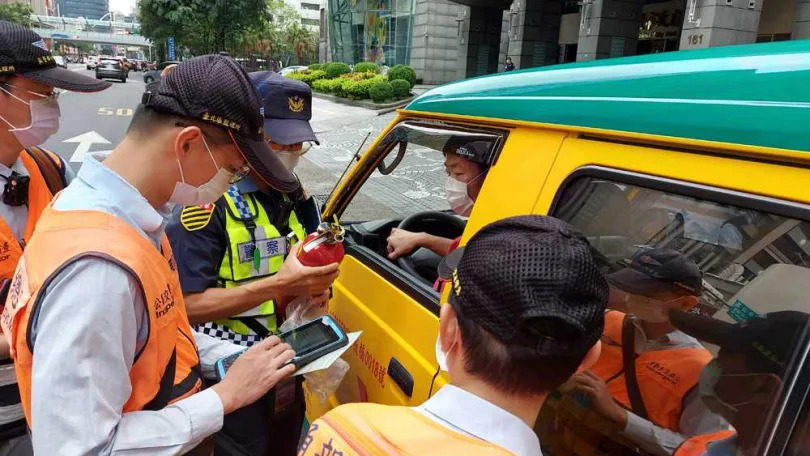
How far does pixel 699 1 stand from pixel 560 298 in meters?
16.2

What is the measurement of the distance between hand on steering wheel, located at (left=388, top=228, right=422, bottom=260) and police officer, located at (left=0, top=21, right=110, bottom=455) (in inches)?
57.9

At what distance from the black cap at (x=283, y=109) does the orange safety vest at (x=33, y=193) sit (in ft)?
3.06

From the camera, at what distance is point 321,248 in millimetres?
1795

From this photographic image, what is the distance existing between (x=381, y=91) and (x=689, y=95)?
19.9m

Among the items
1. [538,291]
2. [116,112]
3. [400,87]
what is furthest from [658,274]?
[400,87]

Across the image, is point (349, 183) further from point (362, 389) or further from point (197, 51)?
point (197, 51)

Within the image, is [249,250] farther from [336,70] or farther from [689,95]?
[336,70]

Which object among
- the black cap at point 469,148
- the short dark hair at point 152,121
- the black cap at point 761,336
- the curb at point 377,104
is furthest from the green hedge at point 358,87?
the black cap at point 761,336

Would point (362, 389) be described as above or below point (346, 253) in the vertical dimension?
below

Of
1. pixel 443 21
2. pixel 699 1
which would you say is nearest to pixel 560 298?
pixel 699 1

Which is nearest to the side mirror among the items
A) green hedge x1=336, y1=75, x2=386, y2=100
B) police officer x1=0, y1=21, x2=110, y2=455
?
police officer x1=0, y1=21, x2=110, y2=455

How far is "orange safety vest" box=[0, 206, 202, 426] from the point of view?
3.44 feet

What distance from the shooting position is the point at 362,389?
2.07 metres

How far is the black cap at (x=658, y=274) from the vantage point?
123 centimetres
